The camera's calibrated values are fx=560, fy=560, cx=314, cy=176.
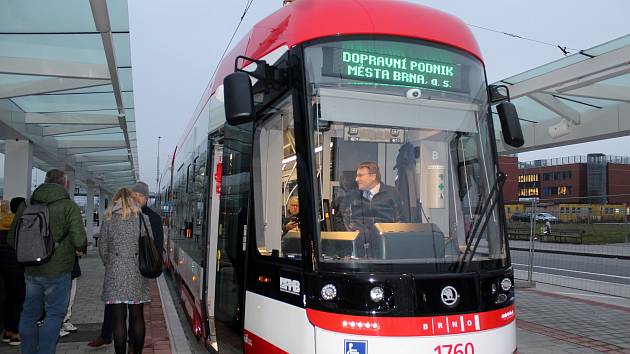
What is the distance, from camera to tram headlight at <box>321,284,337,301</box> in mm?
3643

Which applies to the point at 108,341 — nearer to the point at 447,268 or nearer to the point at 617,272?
the point at 447,268

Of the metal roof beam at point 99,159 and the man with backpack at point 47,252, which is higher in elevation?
Result: the metal roof beam at point 99,159

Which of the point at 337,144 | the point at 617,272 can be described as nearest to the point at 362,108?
the point at 337,144

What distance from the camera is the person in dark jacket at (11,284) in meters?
6.73

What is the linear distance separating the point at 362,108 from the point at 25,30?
5.70m

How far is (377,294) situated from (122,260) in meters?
2.56

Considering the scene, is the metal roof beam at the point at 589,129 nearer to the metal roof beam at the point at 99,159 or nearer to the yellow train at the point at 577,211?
the yellow train at the point at 577,211

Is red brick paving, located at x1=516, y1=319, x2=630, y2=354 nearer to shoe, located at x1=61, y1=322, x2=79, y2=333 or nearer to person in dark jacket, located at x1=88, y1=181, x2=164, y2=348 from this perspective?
person in dark jacket, located at x1=88, y1=181, x2=164, y2=348

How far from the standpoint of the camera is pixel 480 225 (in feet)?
13.4

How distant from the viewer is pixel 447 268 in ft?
12.6

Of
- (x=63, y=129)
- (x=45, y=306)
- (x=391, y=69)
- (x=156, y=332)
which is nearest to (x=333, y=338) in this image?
(x=391, y=69)

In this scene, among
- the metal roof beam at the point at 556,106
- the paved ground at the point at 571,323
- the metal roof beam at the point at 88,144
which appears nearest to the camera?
the paved ground at the point at 571,323

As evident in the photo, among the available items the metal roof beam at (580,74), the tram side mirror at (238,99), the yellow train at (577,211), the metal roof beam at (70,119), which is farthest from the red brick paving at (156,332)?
the yellow train at (577,211)

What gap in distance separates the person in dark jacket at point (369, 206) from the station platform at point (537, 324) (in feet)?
11.5
